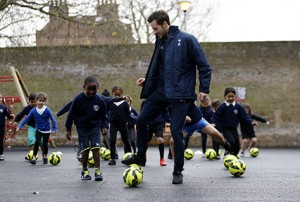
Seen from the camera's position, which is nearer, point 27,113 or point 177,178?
point 177,178

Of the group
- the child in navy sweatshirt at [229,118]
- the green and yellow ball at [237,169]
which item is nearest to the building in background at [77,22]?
the child in navy sweatshirt at [229,118]

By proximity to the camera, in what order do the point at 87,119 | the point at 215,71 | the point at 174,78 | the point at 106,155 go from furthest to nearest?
1. the point at 215,71
2. the point at 106,155
3. the point at 87,119
4. the point at 174,78

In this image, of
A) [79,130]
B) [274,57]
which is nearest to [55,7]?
[274,57]

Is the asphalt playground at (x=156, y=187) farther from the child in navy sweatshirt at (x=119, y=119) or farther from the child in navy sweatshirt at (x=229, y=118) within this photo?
the child in navy sweatshirt at (x=119, y=119)

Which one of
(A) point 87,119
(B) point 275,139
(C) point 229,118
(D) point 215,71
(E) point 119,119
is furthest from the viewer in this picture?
(D) point 215,71

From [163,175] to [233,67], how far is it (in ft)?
42.4

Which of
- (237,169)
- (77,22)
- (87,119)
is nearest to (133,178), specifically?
(87,119)

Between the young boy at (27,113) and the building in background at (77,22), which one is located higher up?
the building in background at (77,22)

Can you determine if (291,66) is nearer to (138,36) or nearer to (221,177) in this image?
(221,177)

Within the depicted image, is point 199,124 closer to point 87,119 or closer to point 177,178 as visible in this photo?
point 177,178

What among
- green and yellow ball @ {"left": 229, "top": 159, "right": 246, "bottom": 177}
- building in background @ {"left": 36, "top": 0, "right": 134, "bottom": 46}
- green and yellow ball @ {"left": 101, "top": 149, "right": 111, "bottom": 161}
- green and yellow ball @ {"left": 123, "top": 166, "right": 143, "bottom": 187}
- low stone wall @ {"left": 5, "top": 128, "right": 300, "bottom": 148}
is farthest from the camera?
building in background @ {"left": 36, "top": 0, "right": 134, "bottom": 46}

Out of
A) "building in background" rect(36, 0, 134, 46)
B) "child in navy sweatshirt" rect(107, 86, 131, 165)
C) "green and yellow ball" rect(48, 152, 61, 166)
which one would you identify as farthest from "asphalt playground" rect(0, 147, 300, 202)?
"building in background" rect(36, 0, 134, 46)

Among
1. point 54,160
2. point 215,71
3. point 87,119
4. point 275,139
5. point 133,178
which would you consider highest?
point 215,71

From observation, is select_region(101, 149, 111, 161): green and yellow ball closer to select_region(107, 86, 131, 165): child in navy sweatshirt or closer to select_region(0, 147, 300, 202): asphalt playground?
select_region(107, 86, 131, 165): child in navy sweatshirt
